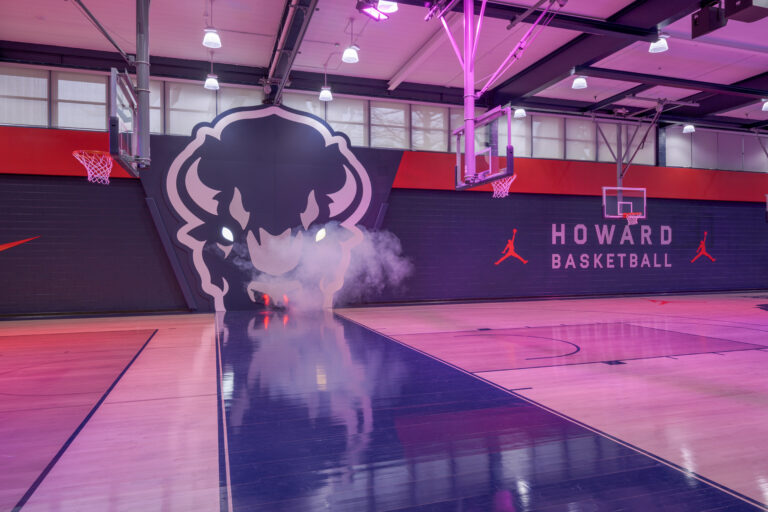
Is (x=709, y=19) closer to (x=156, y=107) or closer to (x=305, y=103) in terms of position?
(x=305, y=103)

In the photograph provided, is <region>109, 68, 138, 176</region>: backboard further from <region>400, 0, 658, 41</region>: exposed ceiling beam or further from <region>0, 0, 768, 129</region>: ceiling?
<region>400, 0, 658, 41</region>: exposed ceiling beam

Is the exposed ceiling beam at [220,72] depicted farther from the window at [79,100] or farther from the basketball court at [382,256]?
the window at [79,100]

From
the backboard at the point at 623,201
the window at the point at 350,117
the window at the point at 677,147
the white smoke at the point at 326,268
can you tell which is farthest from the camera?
the window at the point at 677,147

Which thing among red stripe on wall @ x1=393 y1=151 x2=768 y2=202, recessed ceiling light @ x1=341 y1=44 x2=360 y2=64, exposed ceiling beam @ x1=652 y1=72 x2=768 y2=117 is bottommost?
red stripe on wall @ x1=393 y1=151 x2=768 y2=202

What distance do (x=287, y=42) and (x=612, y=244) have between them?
1005 centimetres

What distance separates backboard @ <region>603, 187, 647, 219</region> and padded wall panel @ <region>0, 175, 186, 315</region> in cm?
1097

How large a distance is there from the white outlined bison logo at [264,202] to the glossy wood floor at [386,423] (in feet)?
12.4

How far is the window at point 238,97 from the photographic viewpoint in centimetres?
1080

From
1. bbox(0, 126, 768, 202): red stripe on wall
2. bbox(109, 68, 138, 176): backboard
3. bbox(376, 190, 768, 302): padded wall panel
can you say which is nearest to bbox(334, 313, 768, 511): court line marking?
bbox(109, 68, 138, 176): backboard

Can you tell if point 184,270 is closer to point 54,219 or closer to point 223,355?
point 54,219

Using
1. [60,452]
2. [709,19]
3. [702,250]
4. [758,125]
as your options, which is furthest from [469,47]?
[758,125]

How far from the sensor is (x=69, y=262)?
990cm

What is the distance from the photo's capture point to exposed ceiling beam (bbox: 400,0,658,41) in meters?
7.93

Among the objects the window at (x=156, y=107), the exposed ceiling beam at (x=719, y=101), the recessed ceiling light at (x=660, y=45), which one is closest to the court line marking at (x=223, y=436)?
the window at (x=156, y=107)
